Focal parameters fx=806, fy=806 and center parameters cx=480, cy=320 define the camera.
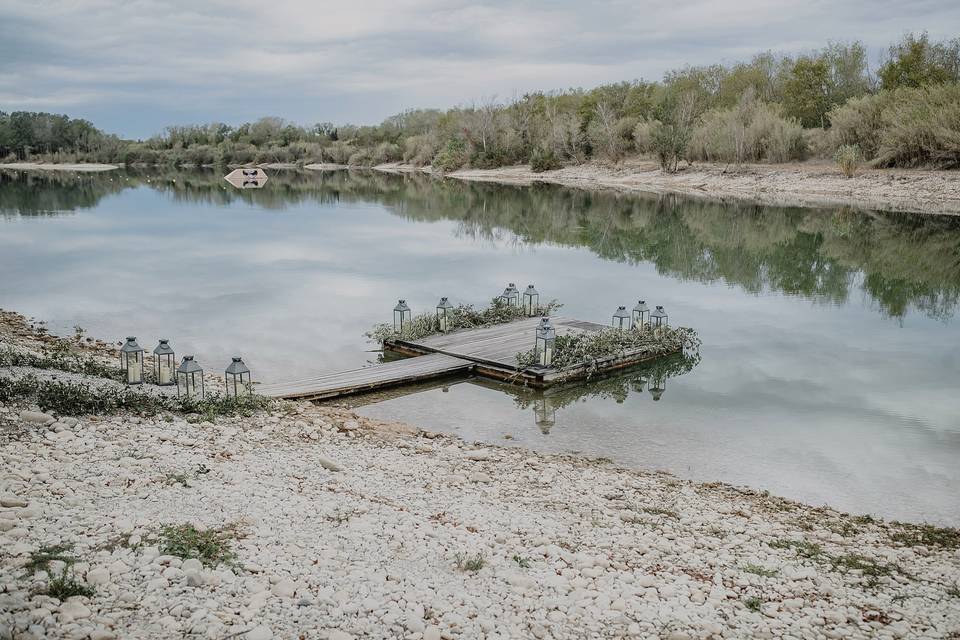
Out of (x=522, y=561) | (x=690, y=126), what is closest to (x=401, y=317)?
(x=522, y=561)

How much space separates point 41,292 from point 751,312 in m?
17.0

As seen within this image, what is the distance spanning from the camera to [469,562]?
544cm

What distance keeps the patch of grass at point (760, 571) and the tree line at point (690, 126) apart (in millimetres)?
43953

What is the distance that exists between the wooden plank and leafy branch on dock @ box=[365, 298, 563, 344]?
114 cm

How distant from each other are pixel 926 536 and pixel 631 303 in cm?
1200

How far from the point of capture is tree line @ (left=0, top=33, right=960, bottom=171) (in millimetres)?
48625

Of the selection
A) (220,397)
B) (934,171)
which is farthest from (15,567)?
(934,171)

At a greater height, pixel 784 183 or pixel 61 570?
pixel 784 183

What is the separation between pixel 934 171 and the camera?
43938mm

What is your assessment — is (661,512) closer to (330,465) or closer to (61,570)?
(330,465)

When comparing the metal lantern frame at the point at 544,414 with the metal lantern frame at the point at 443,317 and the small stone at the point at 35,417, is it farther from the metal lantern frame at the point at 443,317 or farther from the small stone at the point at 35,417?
the small stone at the point at 35,417

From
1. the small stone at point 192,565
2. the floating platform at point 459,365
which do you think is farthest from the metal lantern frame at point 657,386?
the small stone at point 192,565

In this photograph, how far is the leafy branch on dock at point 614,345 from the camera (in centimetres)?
1277

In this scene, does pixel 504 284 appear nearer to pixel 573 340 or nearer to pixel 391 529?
pixel 573 340
